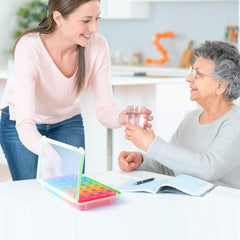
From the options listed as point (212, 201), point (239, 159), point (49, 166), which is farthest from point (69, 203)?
point (239, 159)

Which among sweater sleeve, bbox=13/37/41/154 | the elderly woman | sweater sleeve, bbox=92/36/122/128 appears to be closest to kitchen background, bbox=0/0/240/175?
sweater sleeve, bbox=92/36/122/128

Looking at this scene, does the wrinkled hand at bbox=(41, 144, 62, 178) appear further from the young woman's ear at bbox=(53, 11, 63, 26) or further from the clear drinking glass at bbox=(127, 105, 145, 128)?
the young woman's ear at bbox=(53, 11, 63, 26)

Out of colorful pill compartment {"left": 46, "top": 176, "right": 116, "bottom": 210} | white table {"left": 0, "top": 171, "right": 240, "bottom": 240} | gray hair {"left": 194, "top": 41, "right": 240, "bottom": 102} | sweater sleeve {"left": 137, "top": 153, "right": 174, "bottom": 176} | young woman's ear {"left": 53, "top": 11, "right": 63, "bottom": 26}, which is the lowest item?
sweater sleeve {"left": 137, "top": 153, "right": 174, "bottom": 176}

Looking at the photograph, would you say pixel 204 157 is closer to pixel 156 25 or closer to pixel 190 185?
pixel 190 185

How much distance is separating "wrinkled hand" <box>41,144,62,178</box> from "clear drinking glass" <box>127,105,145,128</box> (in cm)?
Answer: 47

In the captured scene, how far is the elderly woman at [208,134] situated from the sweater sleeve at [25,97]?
346mm

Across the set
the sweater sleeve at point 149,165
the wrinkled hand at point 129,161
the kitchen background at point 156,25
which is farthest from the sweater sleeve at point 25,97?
the kitchen background at point 156,25

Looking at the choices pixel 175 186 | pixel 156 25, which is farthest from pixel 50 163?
pixel 156 25

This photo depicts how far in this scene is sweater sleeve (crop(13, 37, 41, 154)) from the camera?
1.86m

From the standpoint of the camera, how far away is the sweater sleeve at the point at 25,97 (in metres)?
1.86

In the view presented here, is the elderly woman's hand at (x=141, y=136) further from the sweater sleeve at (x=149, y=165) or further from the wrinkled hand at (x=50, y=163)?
the wrinkled hand at (x=50, y=163)

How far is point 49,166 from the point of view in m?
1.46

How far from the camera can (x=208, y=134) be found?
1.92 metres

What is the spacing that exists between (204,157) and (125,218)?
52 cm
